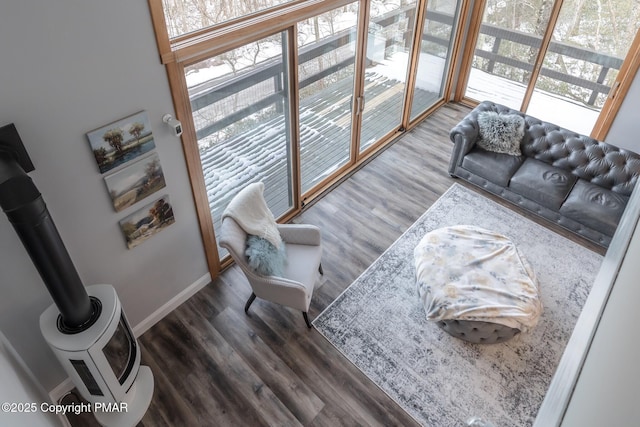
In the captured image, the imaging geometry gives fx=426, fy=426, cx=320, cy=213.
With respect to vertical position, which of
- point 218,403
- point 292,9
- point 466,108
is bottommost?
point 218,403

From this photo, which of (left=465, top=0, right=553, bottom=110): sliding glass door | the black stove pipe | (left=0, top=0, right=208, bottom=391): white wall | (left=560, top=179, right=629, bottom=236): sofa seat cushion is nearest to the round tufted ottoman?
(left=560, top=179, right=629, bottom=236): sofa seat cushion

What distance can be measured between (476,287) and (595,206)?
1.85 meters

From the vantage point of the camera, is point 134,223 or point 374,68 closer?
point 134,223

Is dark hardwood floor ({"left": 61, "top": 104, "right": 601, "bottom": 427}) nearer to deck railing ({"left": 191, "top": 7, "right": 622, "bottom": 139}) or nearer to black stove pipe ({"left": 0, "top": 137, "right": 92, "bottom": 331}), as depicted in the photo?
black stove pipe ({"left": 0, "top": 137, "right": 92, "bottom": 331})

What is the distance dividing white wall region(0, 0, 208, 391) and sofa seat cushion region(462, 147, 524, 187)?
3.28 metres

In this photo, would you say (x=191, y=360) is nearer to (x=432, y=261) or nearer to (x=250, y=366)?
(x=250, y=366)

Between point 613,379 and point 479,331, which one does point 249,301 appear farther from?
point 613,379

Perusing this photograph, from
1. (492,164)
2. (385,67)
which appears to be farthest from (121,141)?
(492,164)

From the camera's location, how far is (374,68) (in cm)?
494

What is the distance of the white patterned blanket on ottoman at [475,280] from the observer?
3.40 m

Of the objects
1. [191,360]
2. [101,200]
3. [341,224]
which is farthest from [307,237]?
[101,200]

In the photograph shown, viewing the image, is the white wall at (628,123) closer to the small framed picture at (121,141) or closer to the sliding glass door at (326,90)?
the sliding glass door at (326,90)

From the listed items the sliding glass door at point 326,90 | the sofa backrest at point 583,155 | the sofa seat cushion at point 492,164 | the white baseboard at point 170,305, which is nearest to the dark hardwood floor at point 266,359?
the white baseboard at point 170,305

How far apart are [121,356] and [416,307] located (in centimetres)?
245
